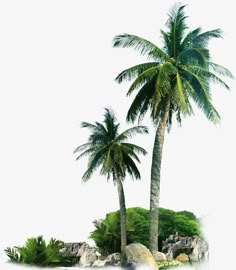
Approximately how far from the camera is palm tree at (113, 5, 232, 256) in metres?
22.7

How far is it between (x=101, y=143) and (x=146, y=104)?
564 centimetres

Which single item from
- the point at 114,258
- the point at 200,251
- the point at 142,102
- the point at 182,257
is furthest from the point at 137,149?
the point at 200,251

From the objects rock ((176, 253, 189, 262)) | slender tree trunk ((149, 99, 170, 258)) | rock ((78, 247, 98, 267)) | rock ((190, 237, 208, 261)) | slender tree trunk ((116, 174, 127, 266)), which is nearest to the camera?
rock ((190, 237, 208, 261))

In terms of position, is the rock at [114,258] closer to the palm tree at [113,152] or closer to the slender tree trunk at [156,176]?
the palm tree at [113,152]

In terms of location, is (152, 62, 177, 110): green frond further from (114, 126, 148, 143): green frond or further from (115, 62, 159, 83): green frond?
(114, 126, 148, 143): green frond

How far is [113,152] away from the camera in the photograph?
2847cm

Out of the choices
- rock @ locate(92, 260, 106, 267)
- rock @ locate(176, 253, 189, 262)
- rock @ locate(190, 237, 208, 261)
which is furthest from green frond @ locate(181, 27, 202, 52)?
rock @ locate(92, 260, 106, 267)

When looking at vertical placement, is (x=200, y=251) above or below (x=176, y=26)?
below

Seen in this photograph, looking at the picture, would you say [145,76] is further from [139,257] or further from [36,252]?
[36,252]

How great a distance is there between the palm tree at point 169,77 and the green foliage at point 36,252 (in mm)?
5401

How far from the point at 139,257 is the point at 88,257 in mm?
10660

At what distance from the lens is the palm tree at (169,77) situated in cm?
2267

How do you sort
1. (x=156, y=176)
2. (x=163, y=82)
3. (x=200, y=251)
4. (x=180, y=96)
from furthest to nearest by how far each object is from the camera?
(x=156, y=176), (x=163, y=82), (x=180, y=96), (x=200, y=251)

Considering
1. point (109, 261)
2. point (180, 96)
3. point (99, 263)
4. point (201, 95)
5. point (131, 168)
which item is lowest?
point (99, 263)
